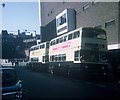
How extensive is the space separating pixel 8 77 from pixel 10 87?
61 centimetres

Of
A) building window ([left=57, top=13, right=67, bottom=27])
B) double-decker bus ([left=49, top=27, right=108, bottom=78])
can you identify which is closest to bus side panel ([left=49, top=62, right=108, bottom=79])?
double-decker bus ([left=49, top=27, right=108, bottom=78])


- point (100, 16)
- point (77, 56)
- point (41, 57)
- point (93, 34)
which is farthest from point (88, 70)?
point (41, 57)

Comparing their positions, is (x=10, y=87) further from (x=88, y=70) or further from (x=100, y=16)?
(x=100, y=16)

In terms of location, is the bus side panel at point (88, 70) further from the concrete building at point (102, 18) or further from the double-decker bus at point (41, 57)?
the double-decker bus at point (41, 57)

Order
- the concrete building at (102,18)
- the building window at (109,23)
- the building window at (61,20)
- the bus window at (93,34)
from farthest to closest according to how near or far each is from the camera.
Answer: the building window at (61,20) < the building window at (109,23) < the concrete building at (102,18) < the bus window at (93,34)

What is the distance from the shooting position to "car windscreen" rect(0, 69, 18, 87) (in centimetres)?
806

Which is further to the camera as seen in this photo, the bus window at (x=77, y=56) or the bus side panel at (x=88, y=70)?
the bus window at (x=77, y=56)

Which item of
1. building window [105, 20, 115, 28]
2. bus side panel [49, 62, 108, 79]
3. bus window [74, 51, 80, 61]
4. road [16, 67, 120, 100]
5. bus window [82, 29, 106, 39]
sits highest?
building window [105, 20, 115, 28]

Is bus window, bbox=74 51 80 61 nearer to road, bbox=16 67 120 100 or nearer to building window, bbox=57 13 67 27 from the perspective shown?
road, bbox=16 67 120 100

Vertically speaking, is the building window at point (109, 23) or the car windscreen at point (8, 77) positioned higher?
the building window at point (109, 23)

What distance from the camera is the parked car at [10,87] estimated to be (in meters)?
7.73

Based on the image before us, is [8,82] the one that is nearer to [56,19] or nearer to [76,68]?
[76,68]

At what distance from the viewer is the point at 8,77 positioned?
8.37m

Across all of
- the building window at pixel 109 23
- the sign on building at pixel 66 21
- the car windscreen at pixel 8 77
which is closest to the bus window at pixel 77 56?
the building window at pixel 109 23
